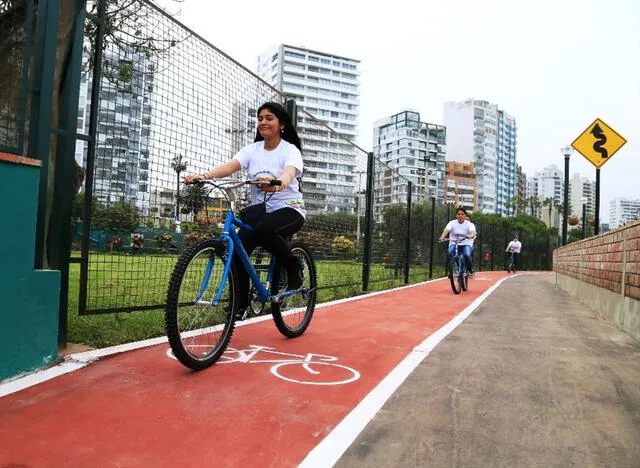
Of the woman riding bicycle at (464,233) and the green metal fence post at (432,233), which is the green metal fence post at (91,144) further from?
the green metal fence post at (432,233)

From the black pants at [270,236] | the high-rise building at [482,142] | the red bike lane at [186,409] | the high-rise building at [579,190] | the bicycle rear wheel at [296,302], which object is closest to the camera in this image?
the red bike lane at [186,409]

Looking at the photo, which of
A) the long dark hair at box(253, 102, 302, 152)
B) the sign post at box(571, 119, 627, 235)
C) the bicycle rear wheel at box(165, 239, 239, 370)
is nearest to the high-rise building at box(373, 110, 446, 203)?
the sign post at box(571, 119, 627, 235)

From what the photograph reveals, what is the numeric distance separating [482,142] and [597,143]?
16246 centimetres

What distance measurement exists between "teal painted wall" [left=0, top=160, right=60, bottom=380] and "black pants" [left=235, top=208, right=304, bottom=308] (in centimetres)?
131

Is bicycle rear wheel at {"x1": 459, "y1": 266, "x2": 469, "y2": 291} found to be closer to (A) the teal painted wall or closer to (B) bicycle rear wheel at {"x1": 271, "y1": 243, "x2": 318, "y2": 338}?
(B) bicycle rear wheel at {"x1": 271, "y1": 243, "x2": 318, "y2": 338}

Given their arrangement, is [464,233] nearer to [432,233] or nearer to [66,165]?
[432,233]

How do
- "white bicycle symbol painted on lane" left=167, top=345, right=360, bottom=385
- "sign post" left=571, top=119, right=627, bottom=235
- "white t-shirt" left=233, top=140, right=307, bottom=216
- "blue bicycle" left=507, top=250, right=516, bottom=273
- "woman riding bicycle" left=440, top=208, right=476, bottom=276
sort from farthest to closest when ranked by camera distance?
"blue bicycle" left=507, top=250, right=516, bottom=273 < "sign post" left=571, top=119, right=627, bottom=235 < "woman riding bicycle" left=440, top=208, right=476, bottom=276 < "white t-shirt" left=233, top=140, right=307, bottom=216 < "white bicycle symbol painted on lane" left=167, top=345, right=360, bottom=385

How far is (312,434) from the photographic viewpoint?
2377mm

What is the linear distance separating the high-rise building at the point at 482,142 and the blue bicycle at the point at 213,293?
16556 centimetres

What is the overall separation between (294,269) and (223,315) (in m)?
1.03

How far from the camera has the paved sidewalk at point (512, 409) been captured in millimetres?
2207

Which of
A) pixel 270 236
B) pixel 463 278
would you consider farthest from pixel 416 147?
pixel 270 236

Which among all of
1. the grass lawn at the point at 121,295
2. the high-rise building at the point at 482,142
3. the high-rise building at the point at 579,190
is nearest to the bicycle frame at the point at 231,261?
the grass lawn at the point at 121,295

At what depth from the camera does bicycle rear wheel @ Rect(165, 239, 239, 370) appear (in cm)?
312
